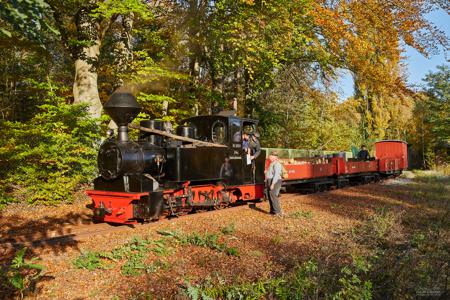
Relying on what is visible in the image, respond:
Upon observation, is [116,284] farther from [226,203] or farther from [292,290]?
[226,203]

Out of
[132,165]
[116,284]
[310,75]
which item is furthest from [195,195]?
[310,75]

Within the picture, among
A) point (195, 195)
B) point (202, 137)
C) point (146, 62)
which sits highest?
point (146, 62)

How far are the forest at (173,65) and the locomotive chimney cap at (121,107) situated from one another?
77.3 inches

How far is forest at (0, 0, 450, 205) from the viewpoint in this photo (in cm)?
1245

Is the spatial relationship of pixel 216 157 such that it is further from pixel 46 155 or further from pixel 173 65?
Result: pixel 173 65

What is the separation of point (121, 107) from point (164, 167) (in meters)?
1.78

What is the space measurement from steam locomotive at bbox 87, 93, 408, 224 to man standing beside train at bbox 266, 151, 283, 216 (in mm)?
1048

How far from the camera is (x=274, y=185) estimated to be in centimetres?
1038

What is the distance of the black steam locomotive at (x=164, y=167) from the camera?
8.65 meters

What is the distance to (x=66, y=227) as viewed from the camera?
900 centimetres

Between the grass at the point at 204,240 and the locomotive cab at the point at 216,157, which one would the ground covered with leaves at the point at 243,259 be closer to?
the grass at the point at 204,240

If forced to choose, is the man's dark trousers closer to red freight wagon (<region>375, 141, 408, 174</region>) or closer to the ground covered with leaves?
the ground covered with leaves

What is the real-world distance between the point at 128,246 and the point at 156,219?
2369mm

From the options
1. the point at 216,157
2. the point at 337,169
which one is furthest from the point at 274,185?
the point at 337,169
